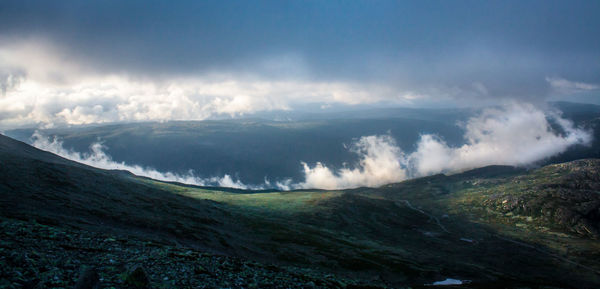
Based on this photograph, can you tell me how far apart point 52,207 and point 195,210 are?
74.8m

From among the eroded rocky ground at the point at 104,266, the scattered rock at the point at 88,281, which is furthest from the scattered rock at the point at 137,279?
the scattered rock at the point at 88,281

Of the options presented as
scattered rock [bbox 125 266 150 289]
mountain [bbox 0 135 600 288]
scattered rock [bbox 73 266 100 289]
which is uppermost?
scattered rock [bbox 73 266 100 289]

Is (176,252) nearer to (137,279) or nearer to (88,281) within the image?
(137,279)

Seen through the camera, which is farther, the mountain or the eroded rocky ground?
the mountain

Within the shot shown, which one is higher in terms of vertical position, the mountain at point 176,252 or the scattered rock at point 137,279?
the scattered rock at point 137,279

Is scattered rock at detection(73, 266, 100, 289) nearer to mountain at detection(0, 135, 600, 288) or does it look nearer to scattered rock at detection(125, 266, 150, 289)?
mountain at detection(0, 135, 600, 288)

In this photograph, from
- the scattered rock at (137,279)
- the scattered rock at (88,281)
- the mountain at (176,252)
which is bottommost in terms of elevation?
the mountain at (176,252)

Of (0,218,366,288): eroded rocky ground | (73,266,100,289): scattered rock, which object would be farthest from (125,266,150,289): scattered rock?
(73,266,100,289): scattered rock

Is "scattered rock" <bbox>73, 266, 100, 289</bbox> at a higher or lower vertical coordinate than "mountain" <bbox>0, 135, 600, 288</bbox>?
higher

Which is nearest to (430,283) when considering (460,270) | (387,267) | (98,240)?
(387,267)

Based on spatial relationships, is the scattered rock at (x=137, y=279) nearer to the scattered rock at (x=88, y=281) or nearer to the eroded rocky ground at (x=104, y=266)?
the eroded rocky ground at (x=104, y=266)

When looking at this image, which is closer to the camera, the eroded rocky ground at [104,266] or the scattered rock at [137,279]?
the eroded rocky ground at [104,266]

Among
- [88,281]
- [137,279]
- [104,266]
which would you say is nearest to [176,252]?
[104,266]

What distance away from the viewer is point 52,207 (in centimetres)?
8150
